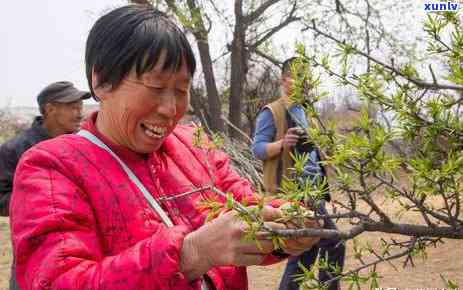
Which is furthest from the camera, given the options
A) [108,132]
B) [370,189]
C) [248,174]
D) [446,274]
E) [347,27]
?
[347,27]

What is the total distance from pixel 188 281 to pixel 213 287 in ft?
0.76

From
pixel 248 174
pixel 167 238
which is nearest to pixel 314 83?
pixel 167 238

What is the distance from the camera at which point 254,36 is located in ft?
39.1

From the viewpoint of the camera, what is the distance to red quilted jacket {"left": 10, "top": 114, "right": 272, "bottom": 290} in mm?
1177

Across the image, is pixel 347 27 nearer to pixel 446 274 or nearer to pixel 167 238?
pixel 446 274

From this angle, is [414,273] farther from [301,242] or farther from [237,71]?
[237,71]

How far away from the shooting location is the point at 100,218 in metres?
1.34

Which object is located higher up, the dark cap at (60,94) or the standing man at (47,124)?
the dark cap at (60,94)

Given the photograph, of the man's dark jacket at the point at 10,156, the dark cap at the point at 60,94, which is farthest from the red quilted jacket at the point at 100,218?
the dark cap at the point at 60,94

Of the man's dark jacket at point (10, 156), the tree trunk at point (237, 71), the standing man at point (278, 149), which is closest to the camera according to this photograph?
the man's dark jacket at point (10, 156)

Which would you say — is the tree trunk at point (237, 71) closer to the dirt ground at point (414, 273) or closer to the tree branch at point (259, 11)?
the tree branch at point (259, 11)

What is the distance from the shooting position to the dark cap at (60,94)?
3.49 metres

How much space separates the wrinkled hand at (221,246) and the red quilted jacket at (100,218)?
0.09 feet

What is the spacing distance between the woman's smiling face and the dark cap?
2098 millimetres
